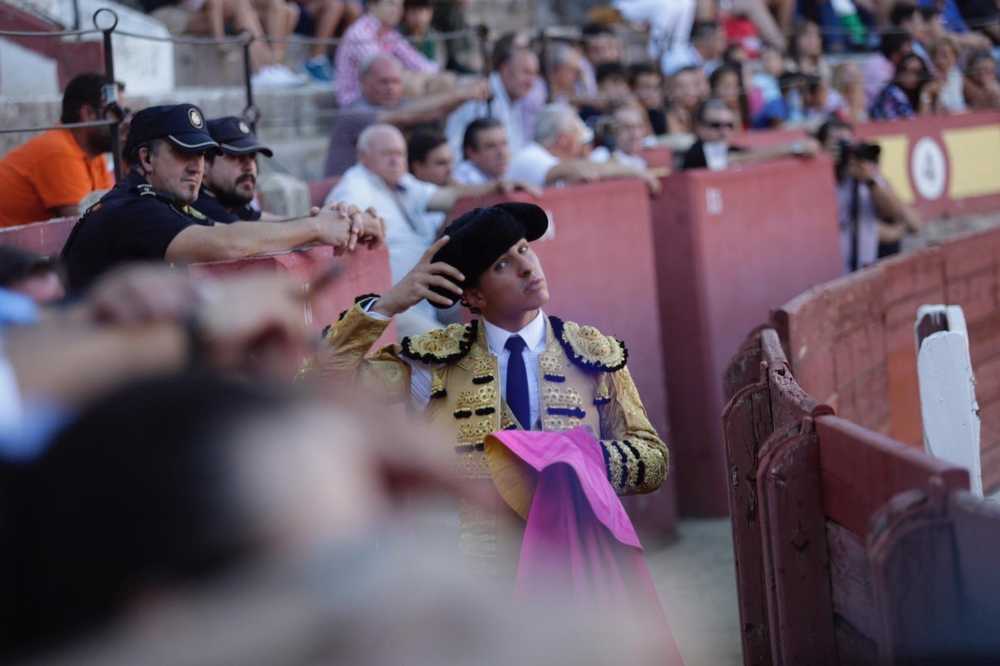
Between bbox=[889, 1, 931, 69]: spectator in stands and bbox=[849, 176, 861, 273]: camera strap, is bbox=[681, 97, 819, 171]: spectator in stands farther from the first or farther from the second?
bbox=[889, 1, 931, 69]: spectator in stands

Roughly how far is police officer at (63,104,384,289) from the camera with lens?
16.8 feet

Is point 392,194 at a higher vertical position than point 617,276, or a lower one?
higher

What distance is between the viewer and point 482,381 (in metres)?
3.02

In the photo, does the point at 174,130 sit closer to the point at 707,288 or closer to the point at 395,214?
the point at 395,214

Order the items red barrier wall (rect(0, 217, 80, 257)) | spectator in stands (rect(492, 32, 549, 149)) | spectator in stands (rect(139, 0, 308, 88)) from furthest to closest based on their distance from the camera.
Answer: spectator in stands (rect(139, 0, 308, 88)) < spectator in stands (rect(492, 32, 549, 149)) < red barrier wall (rect(0, 217, 80, 257))

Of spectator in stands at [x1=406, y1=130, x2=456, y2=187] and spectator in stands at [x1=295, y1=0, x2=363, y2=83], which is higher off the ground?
spectator in stands at [x1=295, y1=0, x2=363, y2=83]

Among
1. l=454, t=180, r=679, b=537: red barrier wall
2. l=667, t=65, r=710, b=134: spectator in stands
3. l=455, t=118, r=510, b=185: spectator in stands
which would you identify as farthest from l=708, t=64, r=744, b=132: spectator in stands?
l=455, t=118, r=510, b=185: spectator in stands

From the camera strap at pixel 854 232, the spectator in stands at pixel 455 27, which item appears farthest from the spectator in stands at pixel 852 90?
the spectator in stands at pixel 455 27

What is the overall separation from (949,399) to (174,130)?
8.37ft

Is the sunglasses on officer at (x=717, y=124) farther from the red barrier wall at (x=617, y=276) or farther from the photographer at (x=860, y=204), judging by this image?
the red barrier wall at (x=617, y=276)

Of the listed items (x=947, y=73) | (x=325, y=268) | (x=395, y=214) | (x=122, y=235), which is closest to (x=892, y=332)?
(x=395, y=214)

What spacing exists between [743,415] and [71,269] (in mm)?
1805

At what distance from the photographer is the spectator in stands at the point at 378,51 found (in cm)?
759

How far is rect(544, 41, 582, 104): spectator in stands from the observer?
8.48 metres
